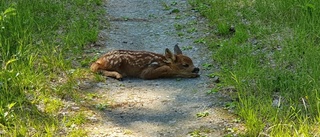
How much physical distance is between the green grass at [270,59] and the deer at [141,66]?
0.72 m

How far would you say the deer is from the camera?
8.64 meters

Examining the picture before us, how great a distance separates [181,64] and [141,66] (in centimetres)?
72

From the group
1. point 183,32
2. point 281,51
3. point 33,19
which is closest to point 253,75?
point 281,51

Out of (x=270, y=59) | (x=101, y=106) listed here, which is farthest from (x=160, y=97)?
(x=270, y=59)

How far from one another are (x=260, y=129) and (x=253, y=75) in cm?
192

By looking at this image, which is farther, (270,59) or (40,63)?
(270,59)

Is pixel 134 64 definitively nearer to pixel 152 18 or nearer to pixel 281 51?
pixel 281 51

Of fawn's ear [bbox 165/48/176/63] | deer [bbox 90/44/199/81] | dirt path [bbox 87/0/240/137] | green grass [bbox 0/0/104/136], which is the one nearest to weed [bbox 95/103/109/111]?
dirt path [bbox 87/0/240/137]

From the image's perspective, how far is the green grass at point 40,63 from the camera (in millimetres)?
6319

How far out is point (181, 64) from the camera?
8781 millimetres

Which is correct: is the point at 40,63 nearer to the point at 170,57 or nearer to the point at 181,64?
the point at 170,57

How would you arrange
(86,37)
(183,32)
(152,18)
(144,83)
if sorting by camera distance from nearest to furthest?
(144,83) → (86,37) → (183,32) → (152,18)

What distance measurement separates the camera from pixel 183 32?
11.4 m

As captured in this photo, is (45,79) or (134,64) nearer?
(45,79)
